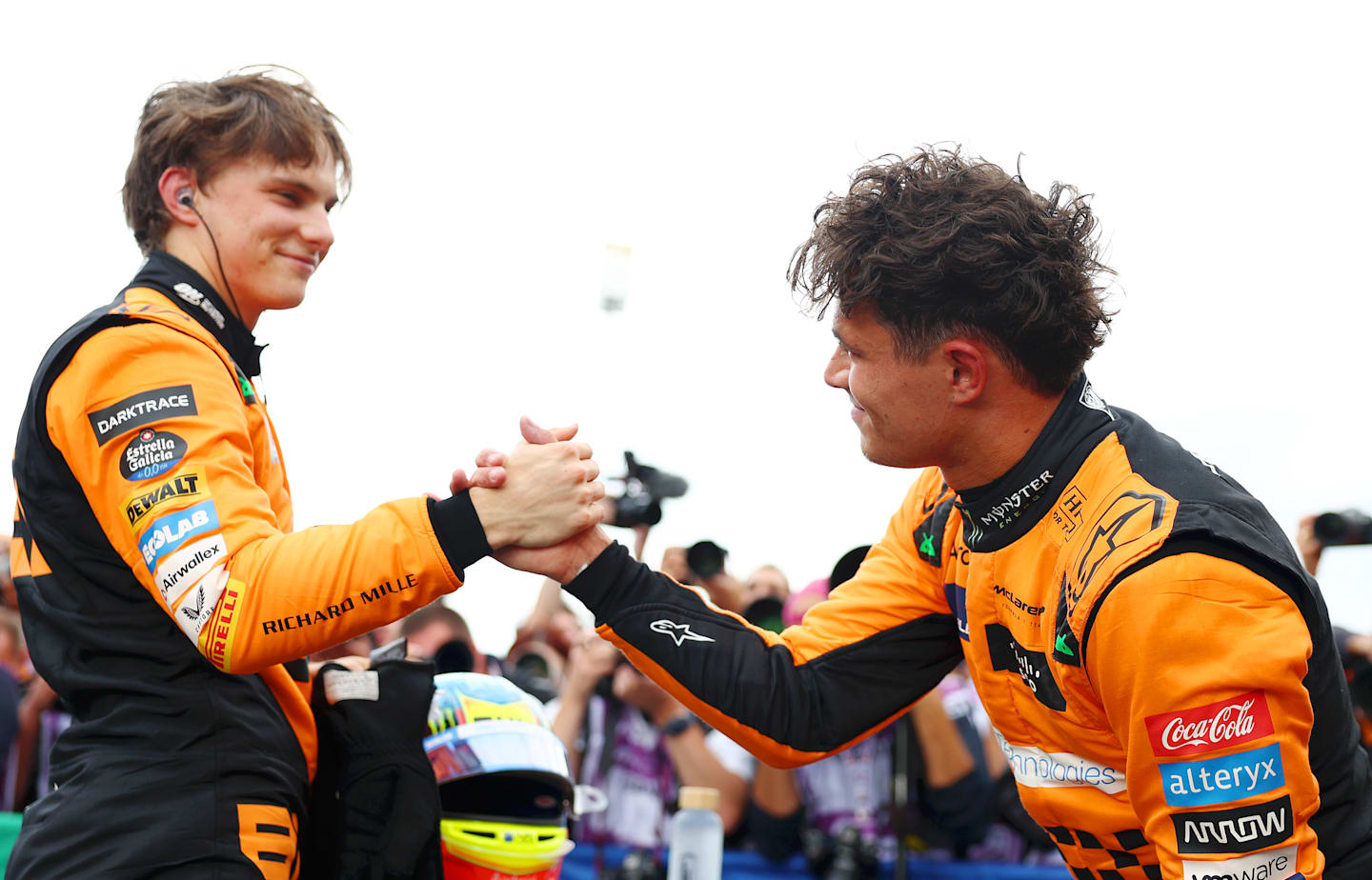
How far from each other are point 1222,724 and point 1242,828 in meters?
0.17

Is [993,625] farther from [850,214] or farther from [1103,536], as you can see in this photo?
[850,214]

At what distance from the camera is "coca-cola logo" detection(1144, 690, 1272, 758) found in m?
1.99

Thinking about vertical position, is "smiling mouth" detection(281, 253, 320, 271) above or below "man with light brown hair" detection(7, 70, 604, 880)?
above

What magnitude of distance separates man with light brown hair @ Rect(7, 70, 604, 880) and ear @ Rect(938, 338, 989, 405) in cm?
93

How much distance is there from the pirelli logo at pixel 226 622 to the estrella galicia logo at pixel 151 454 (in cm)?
25

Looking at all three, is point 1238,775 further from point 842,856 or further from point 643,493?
point 643,493

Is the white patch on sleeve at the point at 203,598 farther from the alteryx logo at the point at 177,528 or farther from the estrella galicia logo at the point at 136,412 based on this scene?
the estrella galicia logo at the point at 136,412

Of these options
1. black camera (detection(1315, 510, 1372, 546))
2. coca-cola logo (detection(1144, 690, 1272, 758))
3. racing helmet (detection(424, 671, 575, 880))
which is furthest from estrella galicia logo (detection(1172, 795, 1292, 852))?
black camera (detection(1315, 510, 1372, 546))

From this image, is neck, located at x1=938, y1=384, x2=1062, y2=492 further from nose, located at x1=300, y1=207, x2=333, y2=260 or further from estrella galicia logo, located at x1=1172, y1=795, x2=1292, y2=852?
nose, located at x1=300, y1=207, x2=333, y2=260

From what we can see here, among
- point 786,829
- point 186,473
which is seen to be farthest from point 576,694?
point 186,473

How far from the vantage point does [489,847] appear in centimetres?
307

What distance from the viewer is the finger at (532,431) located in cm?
265

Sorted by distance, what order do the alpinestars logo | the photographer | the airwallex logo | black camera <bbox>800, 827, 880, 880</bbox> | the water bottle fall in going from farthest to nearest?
the photographer < black camera <bbox>800, 827, 880, 880</bbox> < the water bottle < the alpinestars logo < the airwallex logo

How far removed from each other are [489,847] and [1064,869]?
120 inches
